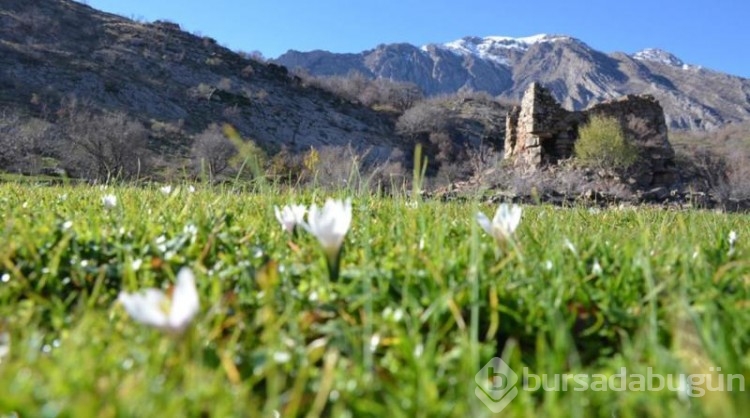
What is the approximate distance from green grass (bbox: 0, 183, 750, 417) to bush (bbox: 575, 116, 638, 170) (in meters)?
21.3

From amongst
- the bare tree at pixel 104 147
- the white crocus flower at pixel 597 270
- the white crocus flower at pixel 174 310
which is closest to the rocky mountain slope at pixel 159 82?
the bare tree at pixel 104 147

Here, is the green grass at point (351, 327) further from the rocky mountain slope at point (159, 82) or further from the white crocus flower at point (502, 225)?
the rocky mountain slope at point (159, 82)

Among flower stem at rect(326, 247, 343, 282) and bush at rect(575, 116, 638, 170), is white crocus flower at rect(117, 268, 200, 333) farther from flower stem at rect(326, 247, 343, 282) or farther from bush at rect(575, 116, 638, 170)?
bush at rect(575, 116, 638, 170)

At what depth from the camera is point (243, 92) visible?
4791 cm

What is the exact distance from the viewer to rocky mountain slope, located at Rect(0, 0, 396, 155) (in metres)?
37.7

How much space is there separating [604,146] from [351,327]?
76.5 feet

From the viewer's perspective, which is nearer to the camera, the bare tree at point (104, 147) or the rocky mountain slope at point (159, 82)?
the bare tree at point (104, 147)

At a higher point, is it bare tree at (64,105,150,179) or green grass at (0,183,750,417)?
green grass at (0,183,750,417)

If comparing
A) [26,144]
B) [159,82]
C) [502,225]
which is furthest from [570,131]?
[159,82]

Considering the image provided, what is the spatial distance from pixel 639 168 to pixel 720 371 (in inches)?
984

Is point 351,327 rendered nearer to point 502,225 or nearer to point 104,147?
point 502,225

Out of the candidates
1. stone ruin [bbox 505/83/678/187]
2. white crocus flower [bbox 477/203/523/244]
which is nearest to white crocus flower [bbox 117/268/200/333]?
white crocus flower [bbox 477/203/523/244]

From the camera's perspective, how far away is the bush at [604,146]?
864 inches

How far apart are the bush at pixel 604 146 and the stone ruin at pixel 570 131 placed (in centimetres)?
54
